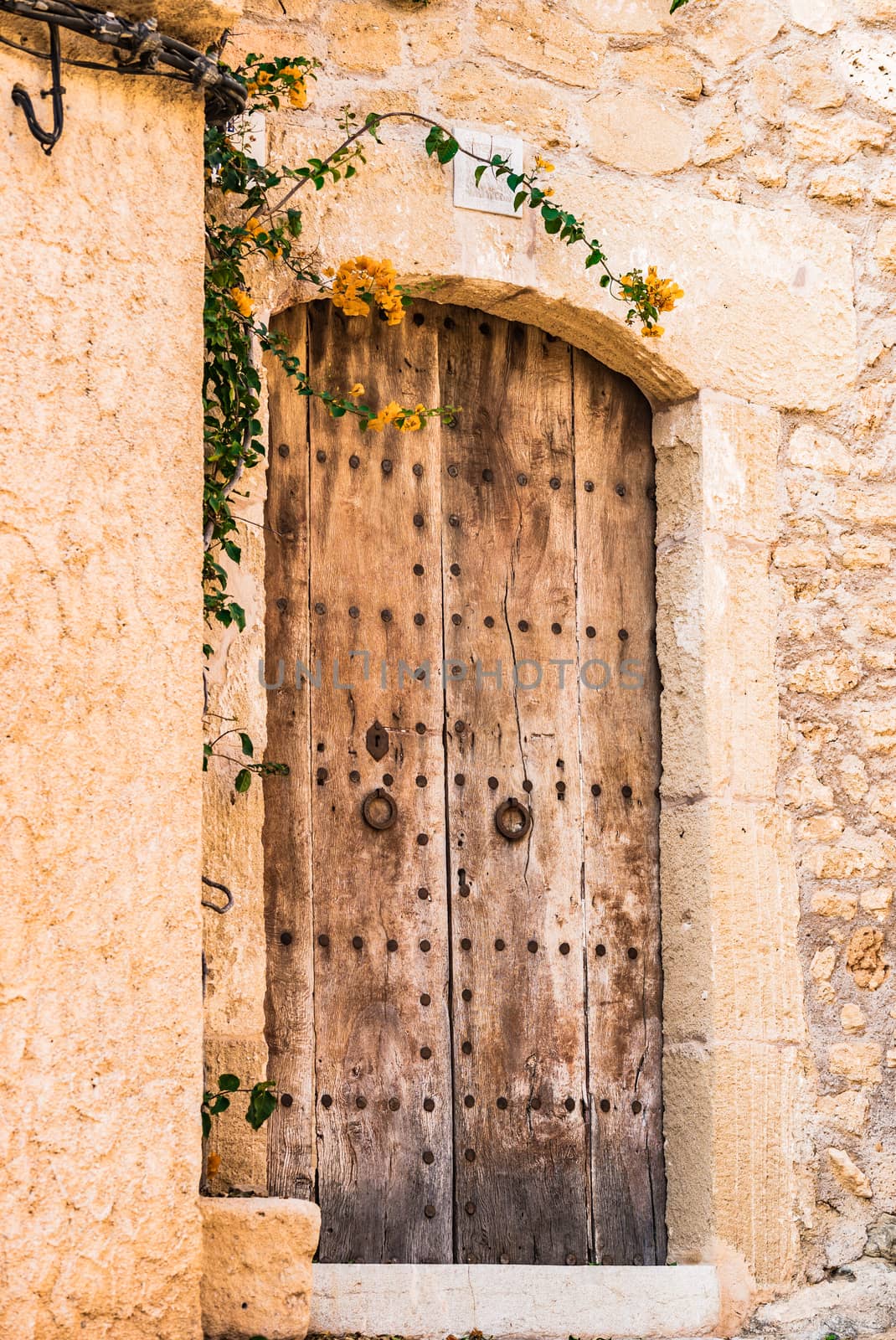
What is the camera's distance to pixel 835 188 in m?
3.33

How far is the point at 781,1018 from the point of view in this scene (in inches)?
118

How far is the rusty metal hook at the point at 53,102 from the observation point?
2023 mm

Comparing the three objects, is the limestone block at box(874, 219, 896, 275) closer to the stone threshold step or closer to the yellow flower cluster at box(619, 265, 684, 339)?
the yellow flower cluster at box(619, 265, 684, 339)

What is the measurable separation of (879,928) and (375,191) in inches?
72.0

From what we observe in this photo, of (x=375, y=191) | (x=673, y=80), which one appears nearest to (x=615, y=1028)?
(x=375, y=191)

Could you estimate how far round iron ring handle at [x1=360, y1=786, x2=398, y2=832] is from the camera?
2.92 m

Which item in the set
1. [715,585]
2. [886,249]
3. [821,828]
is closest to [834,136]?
[886,249]

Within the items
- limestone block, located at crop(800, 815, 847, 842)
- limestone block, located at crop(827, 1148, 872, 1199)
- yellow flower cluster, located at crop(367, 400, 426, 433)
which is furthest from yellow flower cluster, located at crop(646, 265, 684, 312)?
limestone block, located at crop(827, 1148, 872, 1199)

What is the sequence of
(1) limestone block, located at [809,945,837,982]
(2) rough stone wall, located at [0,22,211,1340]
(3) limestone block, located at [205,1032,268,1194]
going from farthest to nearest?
(1) limestone block, located at [809,945,837,982], (3) limestone block, located at [205,1032,268,1194], (2) rough stone wall, located at [0,22,211,1340]

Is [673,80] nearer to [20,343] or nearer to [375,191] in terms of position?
[375,191]

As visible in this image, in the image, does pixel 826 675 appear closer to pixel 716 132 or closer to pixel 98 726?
pixel 716 132

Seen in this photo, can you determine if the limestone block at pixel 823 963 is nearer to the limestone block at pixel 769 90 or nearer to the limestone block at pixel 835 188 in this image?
the limestone block at pixel 835 188

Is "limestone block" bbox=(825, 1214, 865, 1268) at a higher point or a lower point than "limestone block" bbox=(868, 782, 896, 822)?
lower

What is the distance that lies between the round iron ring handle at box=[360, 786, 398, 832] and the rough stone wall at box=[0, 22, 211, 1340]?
85 centimetres
